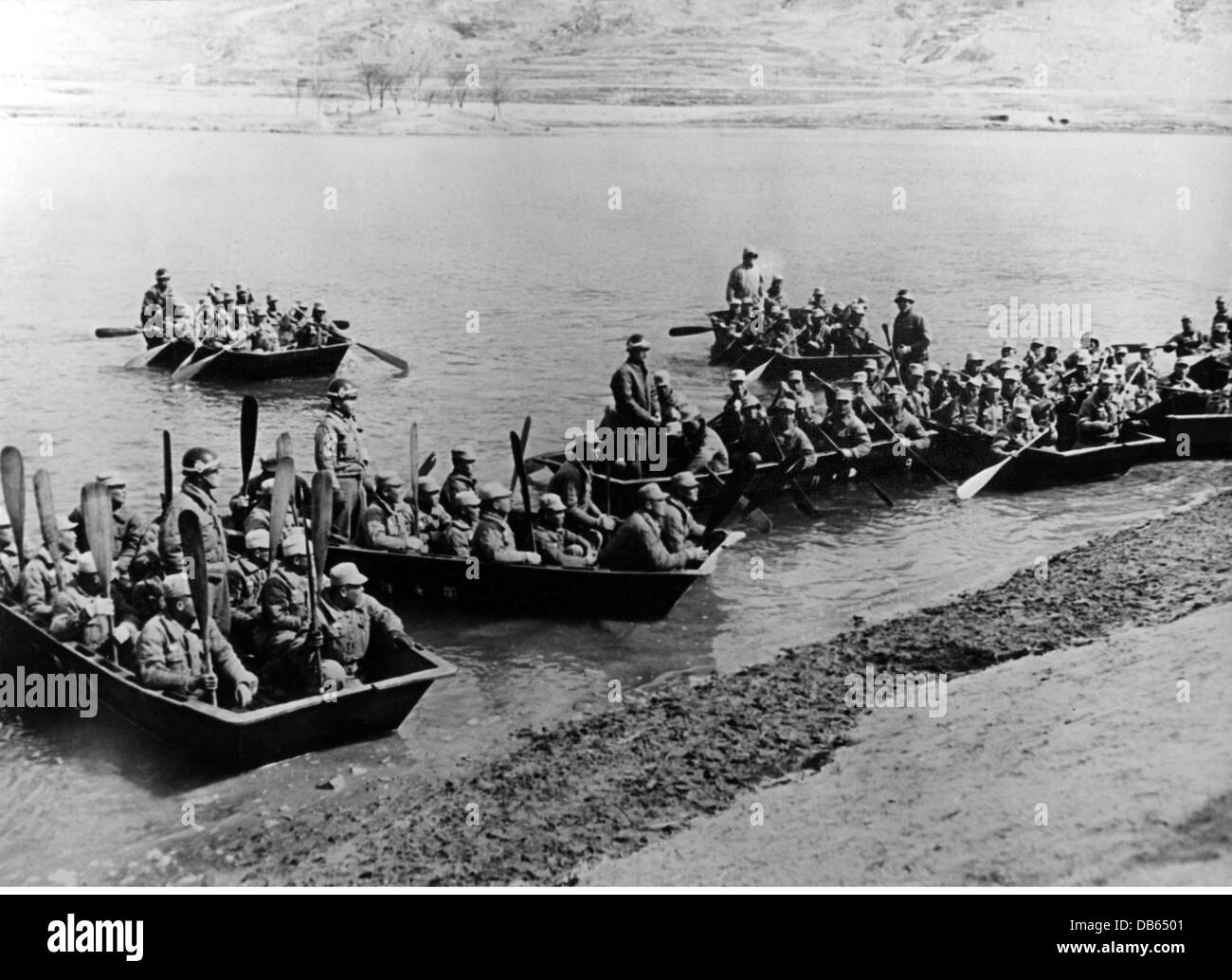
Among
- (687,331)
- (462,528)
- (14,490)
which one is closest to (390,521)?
(462,528)

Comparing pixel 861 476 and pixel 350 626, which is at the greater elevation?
pixel 861 476

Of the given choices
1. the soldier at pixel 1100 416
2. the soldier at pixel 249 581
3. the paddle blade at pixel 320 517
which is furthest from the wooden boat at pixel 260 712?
the soldier at pixel 1100 416

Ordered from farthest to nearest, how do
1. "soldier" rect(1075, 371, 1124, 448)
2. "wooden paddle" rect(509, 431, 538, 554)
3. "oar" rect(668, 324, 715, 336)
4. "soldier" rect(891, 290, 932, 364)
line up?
"oar" rect(668, 324, 715, 336) < "soldier" rect(891, 290, 932, 364) < "soldier" rect(1075, 371, 1124, 448) < "wooden paddle" rect(509, 431, 538, 554)

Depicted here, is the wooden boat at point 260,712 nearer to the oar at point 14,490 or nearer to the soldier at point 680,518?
the oar at point 14,490

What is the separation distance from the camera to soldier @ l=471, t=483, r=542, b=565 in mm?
8938

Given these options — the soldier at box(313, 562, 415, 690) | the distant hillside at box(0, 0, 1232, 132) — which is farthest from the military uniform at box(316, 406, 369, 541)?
the distant hillside at box(0, 0, 1232, 132)

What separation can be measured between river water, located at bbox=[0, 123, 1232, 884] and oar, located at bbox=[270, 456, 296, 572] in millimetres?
1371

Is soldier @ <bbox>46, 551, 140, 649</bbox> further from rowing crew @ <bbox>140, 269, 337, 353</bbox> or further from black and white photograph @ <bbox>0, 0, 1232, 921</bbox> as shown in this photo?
rowing crew @ <bbox>140, 269, 337, 353</bbox>

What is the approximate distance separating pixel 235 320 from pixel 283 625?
5597 millimetres

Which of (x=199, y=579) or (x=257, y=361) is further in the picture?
(x=257, y=361)

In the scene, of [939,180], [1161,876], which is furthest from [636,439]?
[1161,876]

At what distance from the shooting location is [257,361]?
11.7 m

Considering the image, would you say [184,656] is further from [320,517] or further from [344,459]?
[344,459]

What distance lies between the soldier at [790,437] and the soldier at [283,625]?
4.60 m
